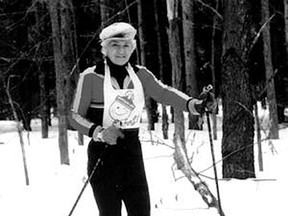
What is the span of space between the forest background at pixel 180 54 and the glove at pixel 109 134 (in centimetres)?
341

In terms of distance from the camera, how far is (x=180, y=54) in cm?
831

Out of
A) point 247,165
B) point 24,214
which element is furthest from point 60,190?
point 247,165

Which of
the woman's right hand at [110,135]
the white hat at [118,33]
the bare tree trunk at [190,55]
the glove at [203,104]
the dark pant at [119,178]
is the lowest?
the dark pant at [119,178]

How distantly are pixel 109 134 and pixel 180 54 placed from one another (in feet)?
17.7

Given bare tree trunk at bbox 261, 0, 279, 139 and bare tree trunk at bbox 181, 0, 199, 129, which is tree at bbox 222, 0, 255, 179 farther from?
bare tree trunk at bbox 181, 0, 199, 129

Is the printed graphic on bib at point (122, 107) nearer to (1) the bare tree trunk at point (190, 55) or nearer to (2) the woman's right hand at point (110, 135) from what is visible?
(2) the woman's right hand at point (110, 135)

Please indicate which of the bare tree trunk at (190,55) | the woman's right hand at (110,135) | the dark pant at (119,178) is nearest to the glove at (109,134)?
the woman's right hand at (110,135)

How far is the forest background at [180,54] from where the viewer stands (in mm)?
6551

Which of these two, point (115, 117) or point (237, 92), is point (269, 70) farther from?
point (115, 117)

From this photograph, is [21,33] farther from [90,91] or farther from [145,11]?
[90,91]

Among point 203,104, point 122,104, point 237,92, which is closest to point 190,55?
point 237,92

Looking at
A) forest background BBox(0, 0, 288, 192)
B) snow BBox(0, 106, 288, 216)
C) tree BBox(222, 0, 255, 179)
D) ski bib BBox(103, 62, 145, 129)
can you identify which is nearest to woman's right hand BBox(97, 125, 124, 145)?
ski bib BBox(103, 62, 145, 129)

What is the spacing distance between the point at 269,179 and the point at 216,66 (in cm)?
1422

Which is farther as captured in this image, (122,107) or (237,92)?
(237,92)
